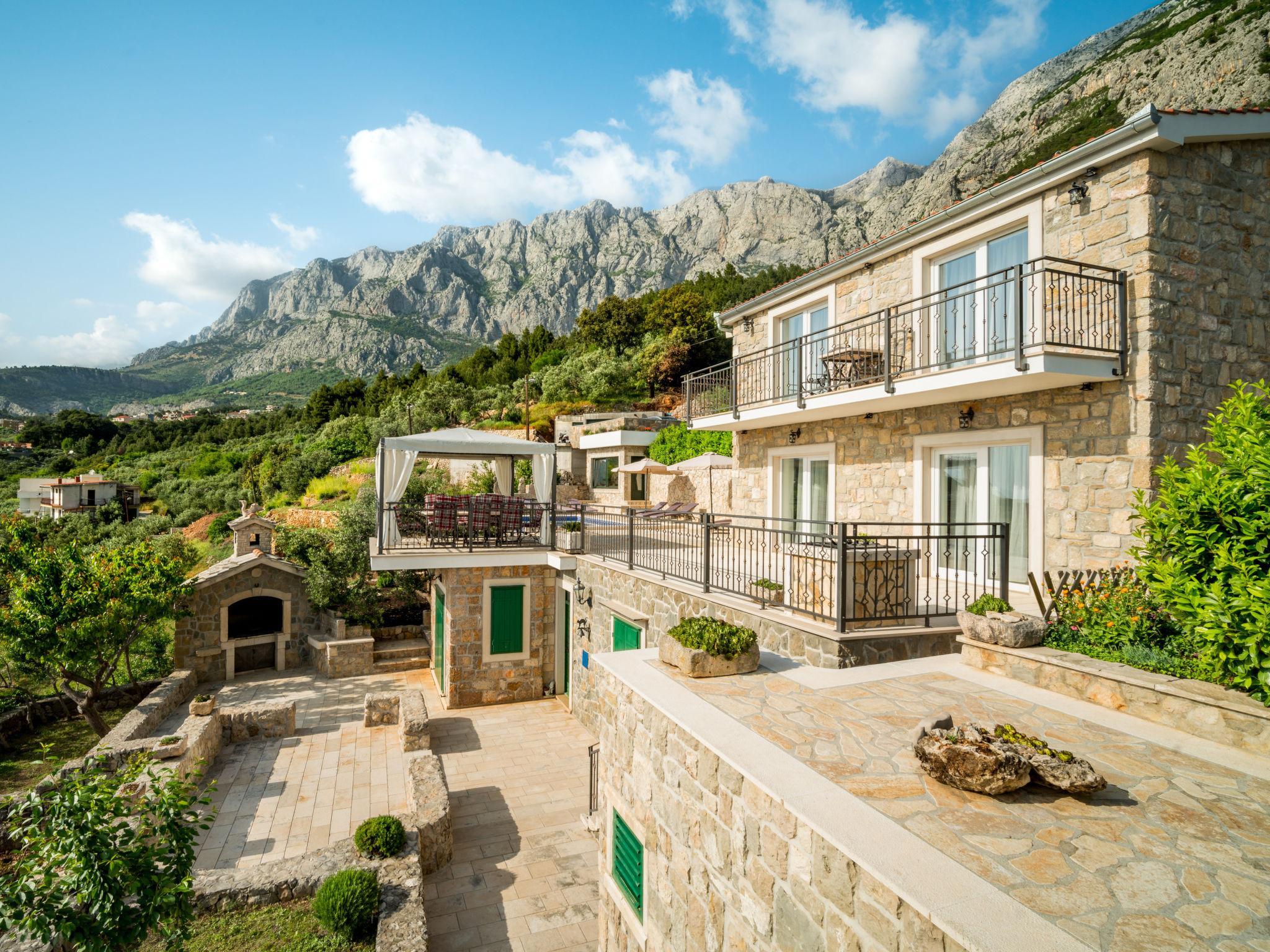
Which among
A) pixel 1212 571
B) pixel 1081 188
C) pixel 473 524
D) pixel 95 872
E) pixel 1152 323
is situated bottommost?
pixel 95 872

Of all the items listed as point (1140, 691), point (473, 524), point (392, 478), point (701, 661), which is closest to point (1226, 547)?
point (1140, 691)

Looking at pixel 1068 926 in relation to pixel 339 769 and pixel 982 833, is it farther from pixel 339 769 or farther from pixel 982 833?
pixel 339 769

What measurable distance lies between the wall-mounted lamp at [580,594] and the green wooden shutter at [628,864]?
264 inches

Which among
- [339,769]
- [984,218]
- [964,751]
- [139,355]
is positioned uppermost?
[139,355]

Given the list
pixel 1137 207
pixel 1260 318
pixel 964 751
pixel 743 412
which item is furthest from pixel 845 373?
pixel 964 751

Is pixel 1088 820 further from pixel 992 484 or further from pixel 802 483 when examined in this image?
pixel 802 483

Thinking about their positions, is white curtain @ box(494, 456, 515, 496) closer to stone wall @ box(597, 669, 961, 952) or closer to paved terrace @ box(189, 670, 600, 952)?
paved terrace @ box(189, 670, 600, 952)

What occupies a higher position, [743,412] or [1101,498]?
[743,412]

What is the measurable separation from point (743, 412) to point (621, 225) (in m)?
125

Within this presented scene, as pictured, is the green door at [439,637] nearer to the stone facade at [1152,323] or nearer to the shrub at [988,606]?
the shrub at [988,606]

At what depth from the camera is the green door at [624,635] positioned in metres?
10.1

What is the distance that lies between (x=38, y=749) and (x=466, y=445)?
35.2 ft

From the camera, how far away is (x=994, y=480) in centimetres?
822

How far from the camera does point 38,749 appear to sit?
12.6m
